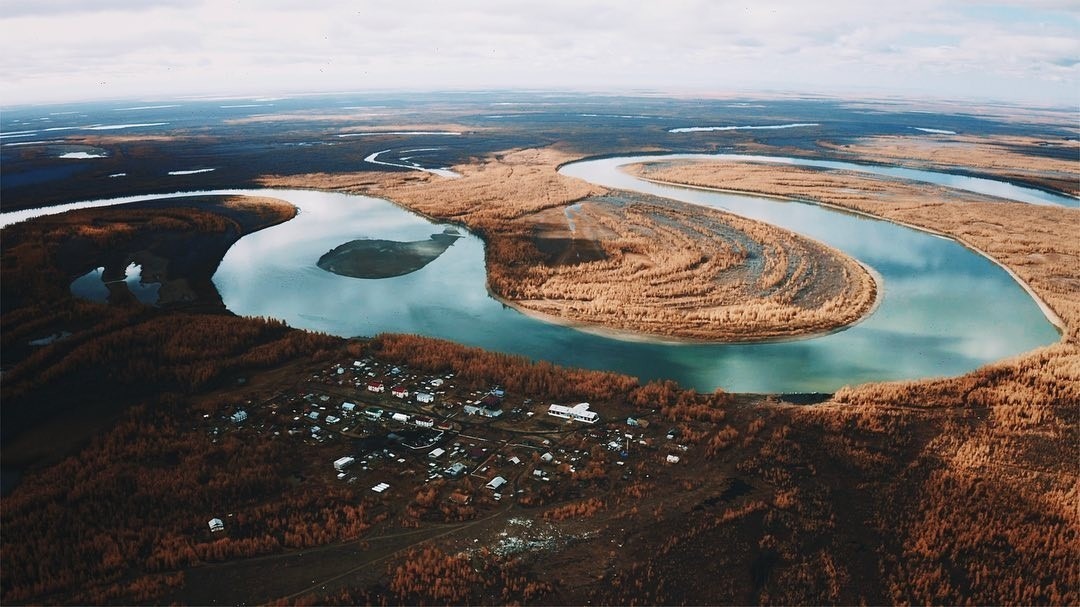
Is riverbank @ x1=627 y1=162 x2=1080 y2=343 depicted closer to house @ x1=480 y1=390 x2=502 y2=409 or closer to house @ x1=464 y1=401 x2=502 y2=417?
house @ x1=480 y1=390 x2=502 y2=409

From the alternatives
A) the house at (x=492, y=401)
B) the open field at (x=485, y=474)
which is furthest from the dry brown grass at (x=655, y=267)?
the house at (x=492, y=401)

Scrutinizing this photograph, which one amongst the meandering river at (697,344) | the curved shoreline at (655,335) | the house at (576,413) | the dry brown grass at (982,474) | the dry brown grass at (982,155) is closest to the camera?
the dry brown grass at (982,474)

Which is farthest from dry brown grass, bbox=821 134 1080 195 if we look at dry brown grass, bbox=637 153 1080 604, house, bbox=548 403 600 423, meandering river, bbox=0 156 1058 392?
house, bbox=548 403 600 423

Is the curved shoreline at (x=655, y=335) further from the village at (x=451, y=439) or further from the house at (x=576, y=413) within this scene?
the house at (x=576, y=413)

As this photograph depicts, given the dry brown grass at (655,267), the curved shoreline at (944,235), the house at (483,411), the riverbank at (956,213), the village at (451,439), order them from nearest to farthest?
the village at (451,439), the house at (483,411), the dry brown grass at (655,267), the curved shoreline at (944,235), the riverbank at (956,213)

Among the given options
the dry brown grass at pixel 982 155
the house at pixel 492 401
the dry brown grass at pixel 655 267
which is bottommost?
the house at pixel 492 401

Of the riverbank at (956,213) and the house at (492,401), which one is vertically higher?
the riverbank at (956,213)

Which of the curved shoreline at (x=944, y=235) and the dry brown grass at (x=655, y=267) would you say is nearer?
the dry brown grass at (x=655, y=267)
